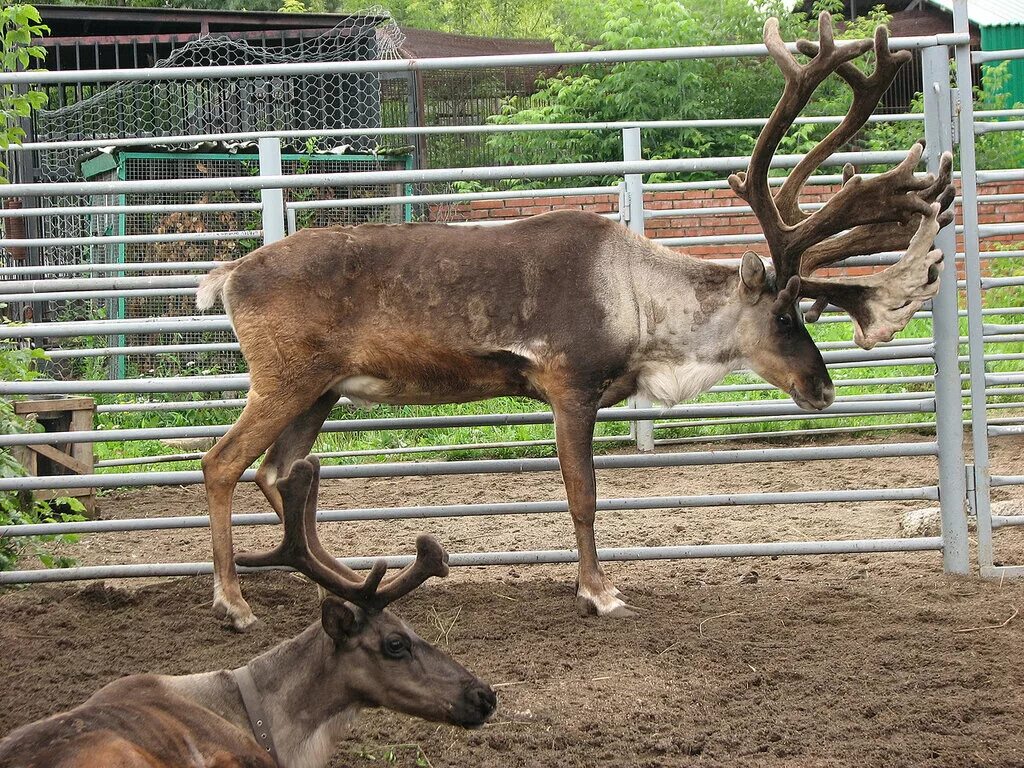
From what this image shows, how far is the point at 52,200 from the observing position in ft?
46.5

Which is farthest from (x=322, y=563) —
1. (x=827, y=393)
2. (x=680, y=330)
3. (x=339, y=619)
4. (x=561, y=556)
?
(x=827, y=393)

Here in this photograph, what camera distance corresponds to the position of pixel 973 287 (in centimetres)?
593

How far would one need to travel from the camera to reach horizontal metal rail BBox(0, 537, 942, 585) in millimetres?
5855

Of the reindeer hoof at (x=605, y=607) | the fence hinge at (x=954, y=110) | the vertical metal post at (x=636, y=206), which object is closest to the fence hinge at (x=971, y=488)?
the fence hinge at (x=954, y=110)

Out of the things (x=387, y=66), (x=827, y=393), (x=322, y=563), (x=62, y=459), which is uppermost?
(x=387, y=66)

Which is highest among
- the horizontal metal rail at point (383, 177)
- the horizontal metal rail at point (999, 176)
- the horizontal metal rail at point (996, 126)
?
the horizontal metal rail at point (996, 126)

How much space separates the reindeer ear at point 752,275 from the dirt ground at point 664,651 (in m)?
1.51

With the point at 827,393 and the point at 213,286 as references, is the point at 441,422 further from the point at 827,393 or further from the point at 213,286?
the point at 827,393

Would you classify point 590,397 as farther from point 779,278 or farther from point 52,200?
point 52,200

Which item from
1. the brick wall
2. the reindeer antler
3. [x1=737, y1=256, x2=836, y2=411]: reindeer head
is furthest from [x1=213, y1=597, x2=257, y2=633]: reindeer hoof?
the brick wall

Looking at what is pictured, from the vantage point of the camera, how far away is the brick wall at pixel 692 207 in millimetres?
11609

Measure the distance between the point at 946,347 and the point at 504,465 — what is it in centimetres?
225

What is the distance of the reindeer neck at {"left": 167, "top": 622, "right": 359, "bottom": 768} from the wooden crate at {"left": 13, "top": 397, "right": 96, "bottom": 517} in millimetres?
4705

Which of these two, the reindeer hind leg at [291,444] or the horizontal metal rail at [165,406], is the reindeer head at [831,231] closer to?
the reindeer hind leg at [291,444]
